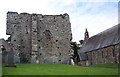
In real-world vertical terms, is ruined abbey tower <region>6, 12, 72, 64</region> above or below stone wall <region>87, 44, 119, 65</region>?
above

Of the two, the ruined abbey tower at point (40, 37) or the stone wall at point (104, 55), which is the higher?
the ruined abbey tower at point (40, 37)

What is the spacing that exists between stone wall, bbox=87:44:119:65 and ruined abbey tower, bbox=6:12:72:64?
706 centimetres

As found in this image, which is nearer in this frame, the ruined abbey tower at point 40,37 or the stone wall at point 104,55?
the stone wall at point 104,55

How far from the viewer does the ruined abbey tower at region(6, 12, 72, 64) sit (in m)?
29.0

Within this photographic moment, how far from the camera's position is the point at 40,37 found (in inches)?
1180

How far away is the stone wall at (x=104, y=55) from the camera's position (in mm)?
28792

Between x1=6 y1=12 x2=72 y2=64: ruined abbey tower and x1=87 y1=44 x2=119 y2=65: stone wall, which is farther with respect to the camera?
x1=6 y1=12 x2=72 y2=64: ruined abbey tower

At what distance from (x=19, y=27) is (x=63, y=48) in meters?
9.10

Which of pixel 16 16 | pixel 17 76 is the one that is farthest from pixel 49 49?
pixel 17 76

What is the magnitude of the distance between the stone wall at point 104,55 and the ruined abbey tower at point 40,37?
706 cm

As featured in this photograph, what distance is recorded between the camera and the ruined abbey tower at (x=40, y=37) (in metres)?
29.0

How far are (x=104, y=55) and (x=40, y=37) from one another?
13101mm

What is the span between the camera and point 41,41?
29.8m

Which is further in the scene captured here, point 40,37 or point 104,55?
point 104,55
